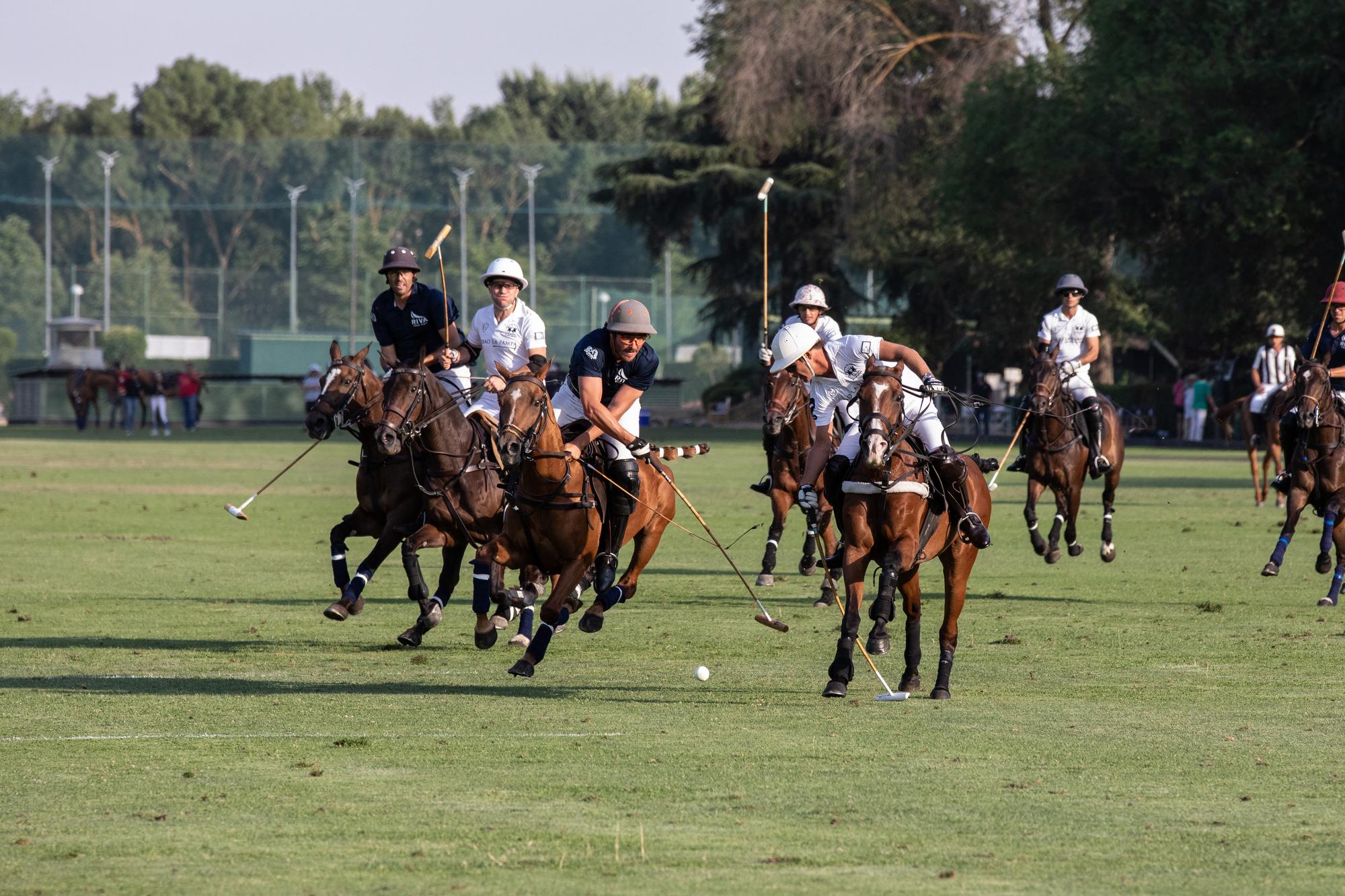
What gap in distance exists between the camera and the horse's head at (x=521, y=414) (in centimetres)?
1141

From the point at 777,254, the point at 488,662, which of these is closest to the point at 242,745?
the point at 488,662

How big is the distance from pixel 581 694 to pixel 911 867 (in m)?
4.47

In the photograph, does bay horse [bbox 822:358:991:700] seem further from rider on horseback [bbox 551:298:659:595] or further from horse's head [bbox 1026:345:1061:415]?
horse's head [bbox 1026:345:1061:415]

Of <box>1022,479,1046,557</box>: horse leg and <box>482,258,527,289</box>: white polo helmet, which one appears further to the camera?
<box>1022,479,1046,557</box>: horse leg

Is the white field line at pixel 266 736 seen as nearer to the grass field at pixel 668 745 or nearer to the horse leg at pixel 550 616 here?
the grass field at pixel 668 745

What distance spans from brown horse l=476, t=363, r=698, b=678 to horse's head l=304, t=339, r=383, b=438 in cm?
172

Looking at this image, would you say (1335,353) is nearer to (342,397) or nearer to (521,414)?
(521,414)

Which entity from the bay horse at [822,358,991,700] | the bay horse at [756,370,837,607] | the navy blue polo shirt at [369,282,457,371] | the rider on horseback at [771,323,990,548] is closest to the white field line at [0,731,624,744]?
the bay horse at [822,358,991,700]

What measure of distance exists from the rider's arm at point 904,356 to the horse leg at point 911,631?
1.24 m

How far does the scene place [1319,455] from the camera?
16422 millimetres

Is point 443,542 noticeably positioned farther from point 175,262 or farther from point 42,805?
point 175,262

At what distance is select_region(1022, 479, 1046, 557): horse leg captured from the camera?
18750mm

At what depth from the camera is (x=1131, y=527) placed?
24.8 meters

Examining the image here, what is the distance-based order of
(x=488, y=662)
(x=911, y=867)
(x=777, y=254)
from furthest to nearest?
(x=777, y=254) < (x=488, y=662) < (x=911, y=867)
